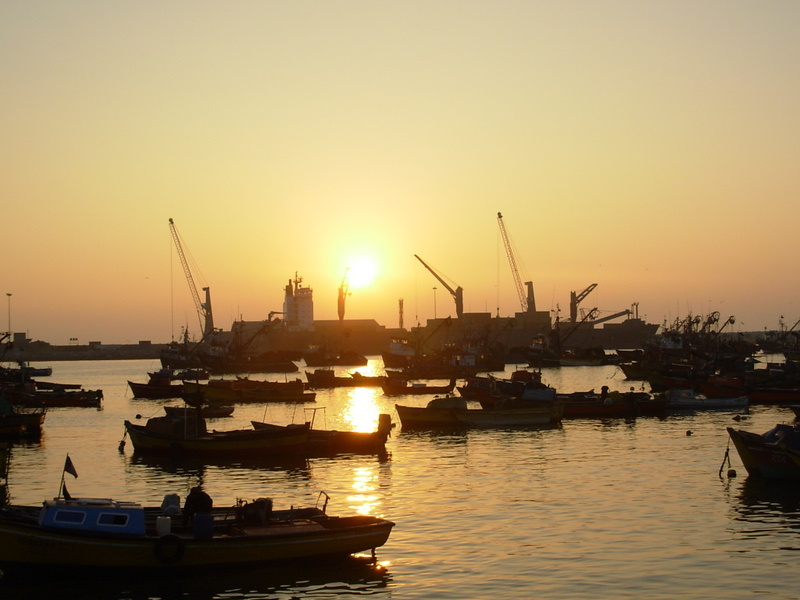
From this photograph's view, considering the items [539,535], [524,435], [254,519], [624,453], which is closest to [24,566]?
[254,519]

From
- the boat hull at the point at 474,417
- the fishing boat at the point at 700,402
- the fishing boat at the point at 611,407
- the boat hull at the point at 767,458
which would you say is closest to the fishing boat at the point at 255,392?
the boat hull at the point at 474,417

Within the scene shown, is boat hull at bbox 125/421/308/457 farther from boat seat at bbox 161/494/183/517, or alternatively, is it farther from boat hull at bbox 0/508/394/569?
boat hull at bbox 0/508/394/569

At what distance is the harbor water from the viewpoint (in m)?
25.1

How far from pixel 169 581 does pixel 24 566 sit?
3.94 metres

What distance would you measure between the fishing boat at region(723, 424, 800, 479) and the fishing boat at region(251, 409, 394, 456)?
64.8 ft

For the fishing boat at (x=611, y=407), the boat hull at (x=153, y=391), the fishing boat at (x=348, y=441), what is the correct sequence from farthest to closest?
1. the boat hull at (x=153, y=391)
2. the fishing boat at (x=611, y=407)
3. the fishing boat at (x=348, y=441)

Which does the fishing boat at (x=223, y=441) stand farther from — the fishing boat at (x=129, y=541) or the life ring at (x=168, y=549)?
the life ring at (x=168, y=549)

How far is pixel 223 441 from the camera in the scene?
162 feet

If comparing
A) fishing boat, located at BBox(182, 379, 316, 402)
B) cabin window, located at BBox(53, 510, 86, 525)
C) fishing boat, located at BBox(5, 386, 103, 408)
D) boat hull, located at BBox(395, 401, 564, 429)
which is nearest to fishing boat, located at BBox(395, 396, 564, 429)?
boat hull, located at BBox(395, 401, 564, 429)

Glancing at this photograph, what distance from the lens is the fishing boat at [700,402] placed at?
254 feet

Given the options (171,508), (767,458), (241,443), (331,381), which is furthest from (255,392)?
(171,508)

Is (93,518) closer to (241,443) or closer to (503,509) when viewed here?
(503,509)

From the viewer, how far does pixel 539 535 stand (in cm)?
3061

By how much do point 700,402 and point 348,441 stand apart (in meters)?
38.3
